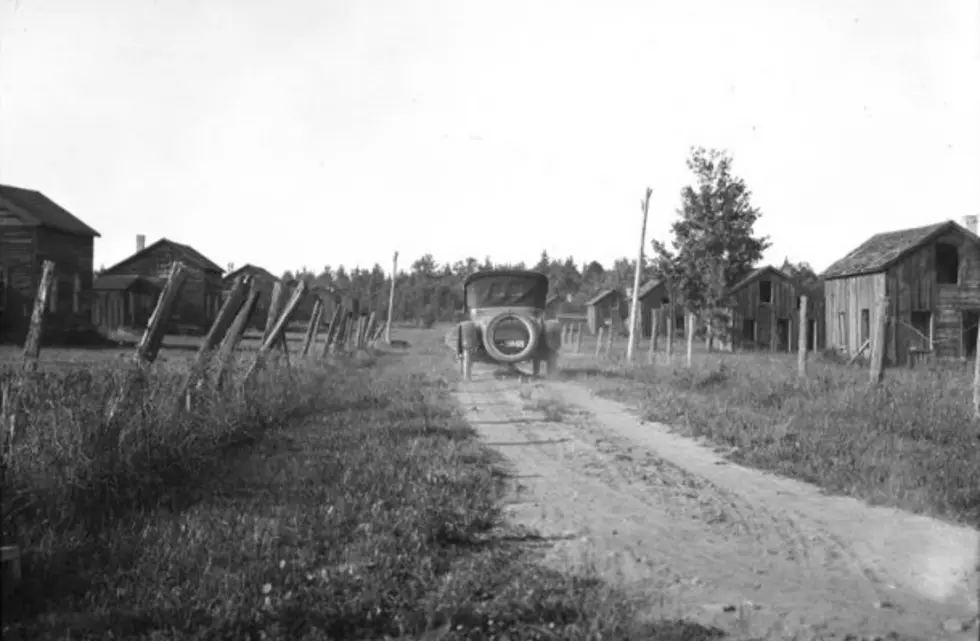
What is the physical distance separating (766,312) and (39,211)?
39457 mm

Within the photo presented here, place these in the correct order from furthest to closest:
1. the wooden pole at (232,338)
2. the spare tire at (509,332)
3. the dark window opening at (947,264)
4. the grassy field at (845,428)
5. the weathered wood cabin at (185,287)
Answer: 1. the weathered wood cabin at (185,287)
2. the dark window opening at (947,264)
3. the spare tire at (509,332)
4. the wooden pole at (232,338)
5. the grassy field at (845,428)

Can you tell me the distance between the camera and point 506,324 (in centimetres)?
1870

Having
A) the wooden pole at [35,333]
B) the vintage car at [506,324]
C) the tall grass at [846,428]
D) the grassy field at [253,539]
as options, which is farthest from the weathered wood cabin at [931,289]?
the wooden pole at [35,333]

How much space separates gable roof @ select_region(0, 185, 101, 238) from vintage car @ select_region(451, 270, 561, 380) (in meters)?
23.6

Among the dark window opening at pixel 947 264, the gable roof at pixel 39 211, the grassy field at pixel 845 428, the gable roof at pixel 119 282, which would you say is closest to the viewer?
the grassy field at pixel 845 428

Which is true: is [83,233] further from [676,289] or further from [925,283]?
[925,283]

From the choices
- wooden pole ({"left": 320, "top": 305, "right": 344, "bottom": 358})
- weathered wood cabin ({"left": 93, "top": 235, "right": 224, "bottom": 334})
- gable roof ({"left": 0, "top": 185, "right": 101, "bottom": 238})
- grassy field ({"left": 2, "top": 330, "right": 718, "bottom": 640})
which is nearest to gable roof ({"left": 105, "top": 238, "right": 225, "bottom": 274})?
weathered wood cabin ({"left": 93, "top": 235, "right": 224, "bottom": 334})

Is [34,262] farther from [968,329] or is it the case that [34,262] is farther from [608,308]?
[608,308]

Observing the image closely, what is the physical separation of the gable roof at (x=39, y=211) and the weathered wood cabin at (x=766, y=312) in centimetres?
3562

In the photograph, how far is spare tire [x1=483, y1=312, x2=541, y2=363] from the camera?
711 inches

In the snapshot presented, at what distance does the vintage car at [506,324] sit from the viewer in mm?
18188

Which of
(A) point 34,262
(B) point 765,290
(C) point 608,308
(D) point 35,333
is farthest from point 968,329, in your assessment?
(C) point 608,308

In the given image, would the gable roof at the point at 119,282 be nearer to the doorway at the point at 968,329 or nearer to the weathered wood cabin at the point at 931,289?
the weathered wood cabin at the point at 931,289

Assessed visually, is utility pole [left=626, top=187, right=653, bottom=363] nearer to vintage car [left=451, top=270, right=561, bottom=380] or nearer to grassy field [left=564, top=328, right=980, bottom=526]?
vintage car [left=451, top=270, right=561, bottom=380]
